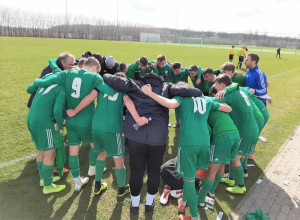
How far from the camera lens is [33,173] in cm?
434

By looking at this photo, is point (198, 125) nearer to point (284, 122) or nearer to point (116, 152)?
point (116, 152)

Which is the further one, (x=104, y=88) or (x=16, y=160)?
(x=16, y=160)

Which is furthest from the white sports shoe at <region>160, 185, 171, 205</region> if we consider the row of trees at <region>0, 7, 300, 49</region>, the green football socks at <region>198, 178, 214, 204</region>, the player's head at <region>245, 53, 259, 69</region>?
the row of trees at <region>0, 7, 300, 49</region>

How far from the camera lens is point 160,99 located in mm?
2879

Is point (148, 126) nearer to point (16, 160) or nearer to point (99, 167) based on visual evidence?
point (99, 167)

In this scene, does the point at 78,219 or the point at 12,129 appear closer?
the point at 78,219

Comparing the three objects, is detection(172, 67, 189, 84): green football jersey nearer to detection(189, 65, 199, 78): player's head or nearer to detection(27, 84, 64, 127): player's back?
detection(189, 65, 199, 78): player's head

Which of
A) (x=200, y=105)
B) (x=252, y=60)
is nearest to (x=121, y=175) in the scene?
(x=200, y=105)

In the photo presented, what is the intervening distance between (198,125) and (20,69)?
14278 millimetres

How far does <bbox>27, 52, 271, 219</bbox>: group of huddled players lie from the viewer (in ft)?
9.89

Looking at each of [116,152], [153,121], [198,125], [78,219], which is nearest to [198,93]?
[198,125]

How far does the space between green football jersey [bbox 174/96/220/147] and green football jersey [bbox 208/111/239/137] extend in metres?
0.35

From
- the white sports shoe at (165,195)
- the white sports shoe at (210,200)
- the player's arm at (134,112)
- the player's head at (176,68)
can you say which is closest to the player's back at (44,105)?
the player's arm at (134,112)

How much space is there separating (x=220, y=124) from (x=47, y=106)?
2.60m
